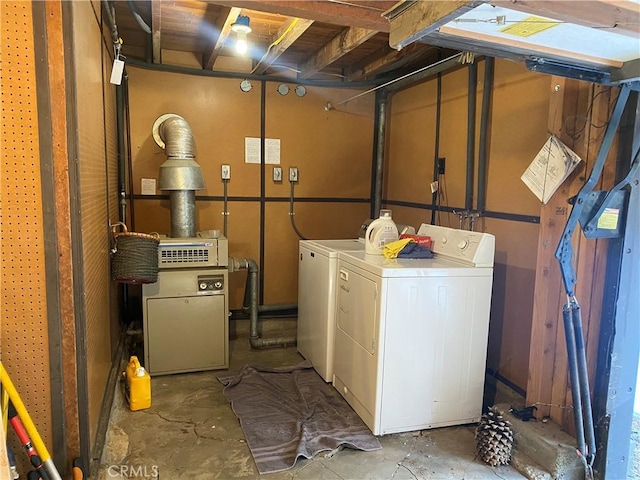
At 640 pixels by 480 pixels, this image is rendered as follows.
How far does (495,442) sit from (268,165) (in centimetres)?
280

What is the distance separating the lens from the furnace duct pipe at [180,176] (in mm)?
3264

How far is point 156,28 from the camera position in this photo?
9.57 feet

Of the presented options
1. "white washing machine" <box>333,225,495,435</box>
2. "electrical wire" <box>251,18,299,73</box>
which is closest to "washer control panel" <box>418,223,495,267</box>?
"white washing machine" <box>333,225,495,435</box>

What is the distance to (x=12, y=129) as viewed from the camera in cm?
160

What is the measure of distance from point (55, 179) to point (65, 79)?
368 millimetres

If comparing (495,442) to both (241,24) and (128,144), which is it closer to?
(241,24)

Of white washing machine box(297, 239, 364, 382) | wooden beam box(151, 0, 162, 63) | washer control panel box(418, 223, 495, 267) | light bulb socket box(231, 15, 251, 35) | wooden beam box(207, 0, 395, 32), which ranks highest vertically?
wooden beam box(151, 0, 162, 63)

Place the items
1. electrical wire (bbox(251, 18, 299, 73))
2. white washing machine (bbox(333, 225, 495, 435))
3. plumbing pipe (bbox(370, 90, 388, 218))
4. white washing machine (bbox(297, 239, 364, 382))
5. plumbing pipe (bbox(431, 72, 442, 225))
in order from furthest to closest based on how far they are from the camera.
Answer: plumbing pipe (bbox(370, 90, 388, 218)) → plumbing pipe (bbox(431, 72, 442, 225)) → white washing machine (bbox(297, 239, 364, 382)) → electrical wire (bbox(251, 18, 299, 73)) → white washing machine (bbox(333, 225, 495, 435))

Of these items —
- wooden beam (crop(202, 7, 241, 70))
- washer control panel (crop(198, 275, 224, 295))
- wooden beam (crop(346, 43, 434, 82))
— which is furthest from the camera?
wooden beam (crop(346, 43, 434, 82))

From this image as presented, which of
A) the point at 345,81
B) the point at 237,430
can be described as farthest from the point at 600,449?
the point at 345,81

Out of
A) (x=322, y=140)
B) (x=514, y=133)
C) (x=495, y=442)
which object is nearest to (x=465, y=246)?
(x=514, y=133)

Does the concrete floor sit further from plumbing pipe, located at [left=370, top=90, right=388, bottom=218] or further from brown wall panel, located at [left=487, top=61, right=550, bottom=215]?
plumbing pipe, located at [left=370, top=90, right=388, bottom=218]

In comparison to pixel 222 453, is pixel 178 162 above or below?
above

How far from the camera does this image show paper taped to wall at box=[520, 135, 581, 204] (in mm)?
2129
